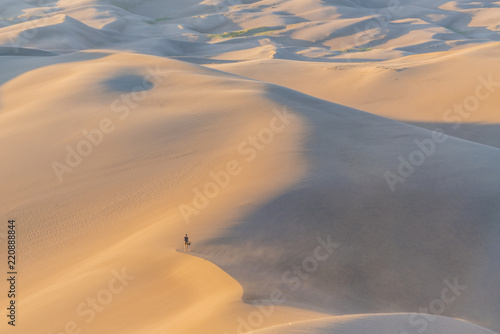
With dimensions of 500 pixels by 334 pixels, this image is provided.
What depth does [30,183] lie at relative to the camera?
9711 mm

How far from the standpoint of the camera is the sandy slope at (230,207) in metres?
5.91

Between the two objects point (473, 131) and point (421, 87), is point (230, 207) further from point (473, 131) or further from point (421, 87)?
point (421, 87)

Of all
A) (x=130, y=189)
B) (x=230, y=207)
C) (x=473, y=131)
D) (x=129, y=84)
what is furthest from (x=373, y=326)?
(x=473, y=131)

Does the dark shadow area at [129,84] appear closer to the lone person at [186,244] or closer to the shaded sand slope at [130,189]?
the shaded sand slope at [130,189]

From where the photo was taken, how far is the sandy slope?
591 centimetres

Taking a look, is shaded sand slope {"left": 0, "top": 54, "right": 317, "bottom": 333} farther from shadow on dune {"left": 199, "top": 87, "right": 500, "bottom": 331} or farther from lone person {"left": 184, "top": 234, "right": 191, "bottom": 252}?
shadow on dune {"left": 199, "top": 87, "right": 500, "bottom": 331}

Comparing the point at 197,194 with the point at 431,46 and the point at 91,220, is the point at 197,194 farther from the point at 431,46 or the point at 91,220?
the point at 431,46

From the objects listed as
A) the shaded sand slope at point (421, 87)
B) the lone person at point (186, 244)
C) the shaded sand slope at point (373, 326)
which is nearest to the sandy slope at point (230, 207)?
the shaded sand slope at point (373, 326)

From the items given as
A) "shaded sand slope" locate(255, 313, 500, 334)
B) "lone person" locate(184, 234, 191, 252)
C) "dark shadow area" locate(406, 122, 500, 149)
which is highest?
"shaded sand slope" locate(255, 313, 500, 334)

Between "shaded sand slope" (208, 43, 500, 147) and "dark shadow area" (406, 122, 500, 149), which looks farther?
"shaded sand slope" (208, 43, 500, 147)

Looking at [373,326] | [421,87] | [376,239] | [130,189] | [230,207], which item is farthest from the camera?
[421,87]

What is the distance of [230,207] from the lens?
7523 millimetres

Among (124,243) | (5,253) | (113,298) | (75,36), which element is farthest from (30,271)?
(75,36)

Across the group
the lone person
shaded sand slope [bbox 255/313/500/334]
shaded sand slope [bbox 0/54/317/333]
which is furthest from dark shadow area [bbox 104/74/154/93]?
shaded sand slope [bbox 255/313/500/334]
